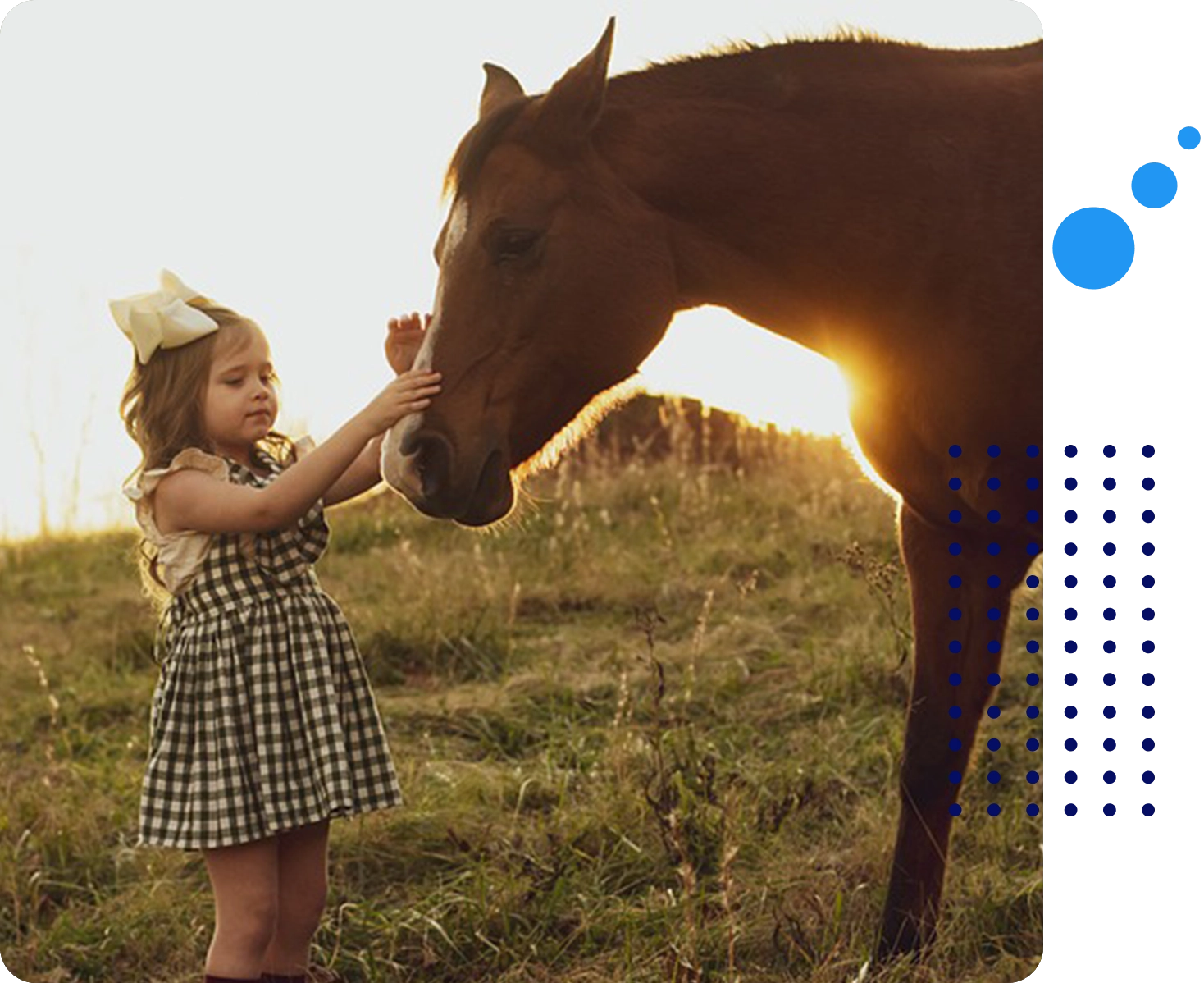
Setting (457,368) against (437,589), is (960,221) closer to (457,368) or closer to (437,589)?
(457,368)

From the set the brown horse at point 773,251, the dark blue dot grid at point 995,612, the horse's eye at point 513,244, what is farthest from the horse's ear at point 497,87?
the dark blue dot grid at point 995,612

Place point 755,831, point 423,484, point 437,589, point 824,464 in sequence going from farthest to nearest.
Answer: point 824,464
point 437,589
point 755,831
point 423,484

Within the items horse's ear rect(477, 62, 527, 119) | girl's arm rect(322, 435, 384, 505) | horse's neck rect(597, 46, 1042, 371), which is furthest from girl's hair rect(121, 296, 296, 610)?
horse's neck rect(597, 46, 1042, 371)

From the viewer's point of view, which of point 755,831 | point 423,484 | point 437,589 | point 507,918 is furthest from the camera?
point 437,589

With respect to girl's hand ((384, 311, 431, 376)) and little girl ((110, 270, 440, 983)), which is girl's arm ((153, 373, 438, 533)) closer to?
little girl ((110, 270, 440, 983))

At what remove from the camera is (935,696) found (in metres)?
2.90

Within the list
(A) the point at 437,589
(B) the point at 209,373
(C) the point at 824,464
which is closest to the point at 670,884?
(B) the point at 209,373

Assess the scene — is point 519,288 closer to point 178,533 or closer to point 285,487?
point 285,487

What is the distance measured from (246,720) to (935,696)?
1.38 metres

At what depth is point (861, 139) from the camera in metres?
2.55

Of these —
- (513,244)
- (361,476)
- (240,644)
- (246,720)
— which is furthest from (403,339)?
(246,720)

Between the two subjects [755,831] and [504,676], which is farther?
[504,676]

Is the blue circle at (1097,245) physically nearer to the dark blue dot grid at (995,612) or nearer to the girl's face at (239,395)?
the dark blue dot grid at (995,612)

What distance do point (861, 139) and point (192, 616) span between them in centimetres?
149
